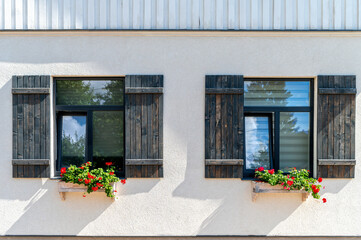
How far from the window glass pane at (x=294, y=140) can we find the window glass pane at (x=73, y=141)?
113 inches

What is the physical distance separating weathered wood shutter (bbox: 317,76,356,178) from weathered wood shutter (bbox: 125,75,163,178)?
2222 mm

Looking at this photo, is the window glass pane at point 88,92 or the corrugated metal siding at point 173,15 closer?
the corrugated metal siding at point 173,15

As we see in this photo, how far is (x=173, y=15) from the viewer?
3.78m

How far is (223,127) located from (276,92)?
3.10 feet

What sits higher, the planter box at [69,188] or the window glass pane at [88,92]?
the window glass pane at [88,92]

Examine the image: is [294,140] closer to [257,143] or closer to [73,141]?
[257,143]

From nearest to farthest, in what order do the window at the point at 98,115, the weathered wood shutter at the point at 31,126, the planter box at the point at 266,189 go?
the planter box at the point at 266,189 → the weathered wood shutter at the point at 31,126 → the window at the point at 98,115

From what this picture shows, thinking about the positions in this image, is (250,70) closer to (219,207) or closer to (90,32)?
(219,207)

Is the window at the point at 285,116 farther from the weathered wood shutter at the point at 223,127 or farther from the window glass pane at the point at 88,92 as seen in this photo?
the window glass pane at the point at 88,92

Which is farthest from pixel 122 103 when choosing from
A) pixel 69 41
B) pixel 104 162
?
pixel 69 41

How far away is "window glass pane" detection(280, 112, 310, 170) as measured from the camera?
3.89 meters

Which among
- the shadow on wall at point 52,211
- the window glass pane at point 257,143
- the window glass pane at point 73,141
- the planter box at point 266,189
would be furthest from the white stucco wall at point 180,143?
the window glass pane at point 73,141

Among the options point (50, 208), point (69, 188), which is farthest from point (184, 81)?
point (50, 208)

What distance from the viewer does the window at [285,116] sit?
12.7 feet
